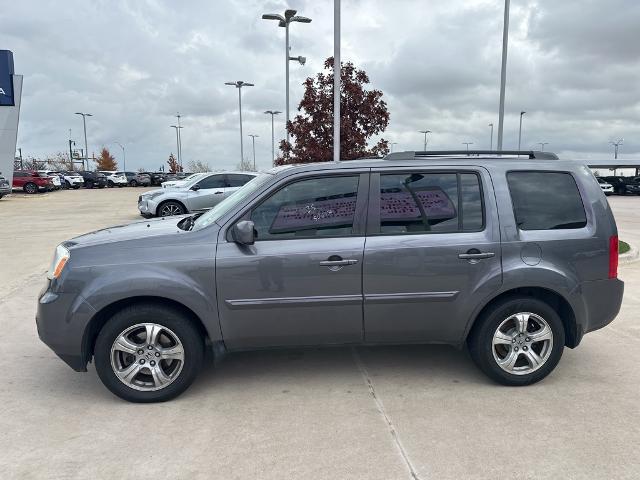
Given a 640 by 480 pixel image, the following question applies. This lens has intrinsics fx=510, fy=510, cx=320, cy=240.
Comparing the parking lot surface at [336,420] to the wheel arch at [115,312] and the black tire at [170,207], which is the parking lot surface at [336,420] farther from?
the black tire at [170,207]

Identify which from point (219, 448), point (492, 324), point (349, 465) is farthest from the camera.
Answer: point (492, 324)

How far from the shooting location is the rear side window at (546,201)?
3912 mm

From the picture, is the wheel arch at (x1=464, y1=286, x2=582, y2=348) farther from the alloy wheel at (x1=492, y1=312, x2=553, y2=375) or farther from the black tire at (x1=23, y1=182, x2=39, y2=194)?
the black tire at (x1=23, y1=182, x2=39, y2=194)

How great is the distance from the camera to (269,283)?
11.9 feet

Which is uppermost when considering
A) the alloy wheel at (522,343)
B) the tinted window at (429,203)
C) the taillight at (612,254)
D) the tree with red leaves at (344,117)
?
the tree with red leaves at (344,117)

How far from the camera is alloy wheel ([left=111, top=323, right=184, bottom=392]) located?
11.9 ft

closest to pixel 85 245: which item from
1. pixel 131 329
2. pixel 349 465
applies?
pixel 131 329

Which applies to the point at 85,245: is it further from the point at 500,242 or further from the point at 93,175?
the point at 93,175

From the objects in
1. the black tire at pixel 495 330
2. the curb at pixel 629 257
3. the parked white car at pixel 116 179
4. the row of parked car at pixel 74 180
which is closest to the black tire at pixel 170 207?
the curb at pixel 629 257

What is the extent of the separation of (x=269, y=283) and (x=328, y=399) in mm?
974

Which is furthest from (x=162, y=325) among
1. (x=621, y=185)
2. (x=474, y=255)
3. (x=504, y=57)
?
(x=621, y=185)

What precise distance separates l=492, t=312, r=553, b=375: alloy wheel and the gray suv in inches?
0.4

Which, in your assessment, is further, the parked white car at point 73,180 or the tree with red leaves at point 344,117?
the parked white car at point 73,180

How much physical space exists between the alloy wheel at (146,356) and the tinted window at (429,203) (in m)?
1.76
